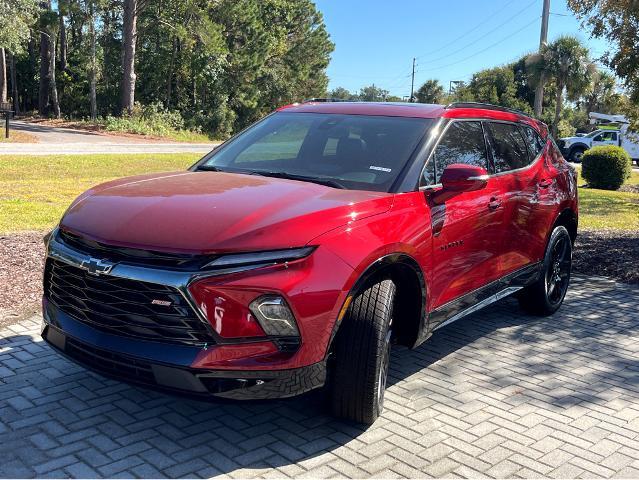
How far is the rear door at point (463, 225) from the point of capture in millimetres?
4328

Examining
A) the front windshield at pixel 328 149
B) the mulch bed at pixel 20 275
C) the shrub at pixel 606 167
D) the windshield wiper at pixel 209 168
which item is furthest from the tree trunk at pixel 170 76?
the windshield wiper at pixel 209 168

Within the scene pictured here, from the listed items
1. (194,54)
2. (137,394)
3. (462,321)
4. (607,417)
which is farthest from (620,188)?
(194,54)

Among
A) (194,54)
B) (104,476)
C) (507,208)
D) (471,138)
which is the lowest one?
(104,476)

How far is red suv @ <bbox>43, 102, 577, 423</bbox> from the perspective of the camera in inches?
126

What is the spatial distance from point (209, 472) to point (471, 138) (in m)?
3.14

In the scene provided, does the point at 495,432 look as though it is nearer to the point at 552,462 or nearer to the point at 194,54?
the point at 552,462

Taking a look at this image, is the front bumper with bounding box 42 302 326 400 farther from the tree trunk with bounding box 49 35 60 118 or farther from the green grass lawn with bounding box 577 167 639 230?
the tree trunk with bounding box 49 35 60 118

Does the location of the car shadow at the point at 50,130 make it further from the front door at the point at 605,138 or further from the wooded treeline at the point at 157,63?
the front door at the point at 605,138

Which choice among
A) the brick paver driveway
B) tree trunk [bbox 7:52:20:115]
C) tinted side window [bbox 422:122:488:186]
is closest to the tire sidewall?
the brick paver driveway

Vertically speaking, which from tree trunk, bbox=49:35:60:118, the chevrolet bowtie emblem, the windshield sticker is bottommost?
the chevrolet bowtie emblem

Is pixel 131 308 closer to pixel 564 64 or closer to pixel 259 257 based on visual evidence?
pixel 259 257

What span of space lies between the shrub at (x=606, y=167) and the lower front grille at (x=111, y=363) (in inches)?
872

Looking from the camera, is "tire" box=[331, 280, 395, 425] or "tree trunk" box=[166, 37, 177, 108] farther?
"tree trunk" box=[166, 37, 177, 108]

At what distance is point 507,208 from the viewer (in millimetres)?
5219
